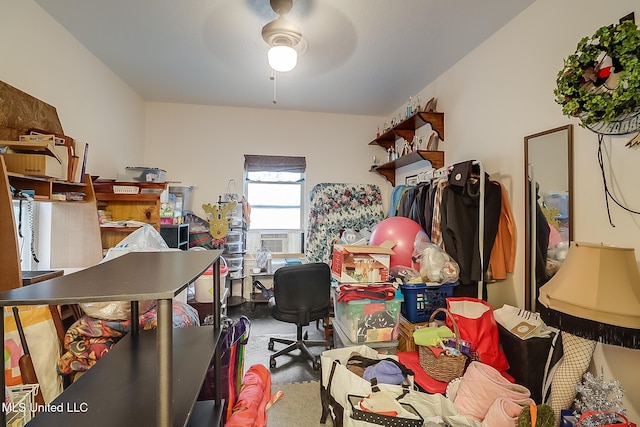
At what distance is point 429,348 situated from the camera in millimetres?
1737

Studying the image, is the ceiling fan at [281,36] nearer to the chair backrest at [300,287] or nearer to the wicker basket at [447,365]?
the chair backrest at [300,287]

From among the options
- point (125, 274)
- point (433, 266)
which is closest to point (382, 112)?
point (433, 266)

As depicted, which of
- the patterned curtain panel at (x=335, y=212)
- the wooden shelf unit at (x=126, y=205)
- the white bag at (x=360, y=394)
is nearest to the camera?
the white bag at (x=360, y=394)

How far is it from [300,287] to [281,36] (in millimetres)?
1843

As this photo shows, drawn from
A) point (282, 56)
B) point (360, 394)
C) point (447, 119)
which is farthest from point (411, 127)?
point (360, 394)

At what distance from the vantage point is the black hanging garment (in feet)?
6.84

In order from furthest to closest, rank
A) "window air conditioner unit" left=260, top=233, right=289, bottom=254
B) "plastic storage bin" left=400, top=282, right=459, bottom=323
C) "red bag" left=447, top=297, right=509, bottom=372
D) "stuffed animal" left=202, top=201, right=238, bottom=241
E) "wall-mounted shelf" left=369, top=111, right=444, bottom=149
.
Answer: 1. "window air conditioner unit" left=260, top=233, right=289, bottom=254
2. "stuffed animal" left=202, top=201, right=238, bottom=241
3. "wall-mounted shelf" left=369, top=111, right=444, bottom=149
4. "plastic storage bin" left=400, top=282, right=459, bottom=323
5. "red bag" left=447, top=297, right=509, bottom=372

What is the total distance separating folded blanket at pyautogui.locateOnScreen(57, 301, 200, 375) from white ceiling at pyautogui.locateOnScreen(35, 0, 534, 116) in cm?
195

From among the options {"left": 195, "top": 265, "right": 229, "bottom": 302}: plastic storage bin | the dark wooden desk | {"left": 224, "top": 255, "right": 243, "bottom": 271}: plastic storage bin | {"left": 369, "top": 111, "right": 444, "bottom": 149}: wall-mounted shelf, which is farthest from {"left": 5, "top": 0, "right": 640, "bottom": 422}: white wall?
{"left": 195, "top": 265, "right": 229, "bottom": 302}: plastic storage bin

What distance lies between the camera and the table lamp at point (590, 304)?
1.11 metres

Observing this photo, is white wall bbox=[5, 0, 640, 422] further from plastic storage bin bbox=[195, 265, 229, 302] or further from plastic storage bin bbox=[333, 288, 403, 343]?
plastic storage bin bbox=[195, 265, 229, 302]

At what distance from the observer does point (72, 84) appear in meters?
2.37

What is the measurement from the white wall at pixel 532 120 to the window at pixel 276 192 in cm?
210

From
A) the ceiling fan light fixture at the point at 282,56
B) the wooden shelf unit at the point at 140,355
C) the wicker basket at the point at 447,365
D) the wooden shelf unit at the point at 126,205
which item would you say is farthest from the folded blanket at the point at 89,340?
the ceiling fan light fixture at the point at 282,56
